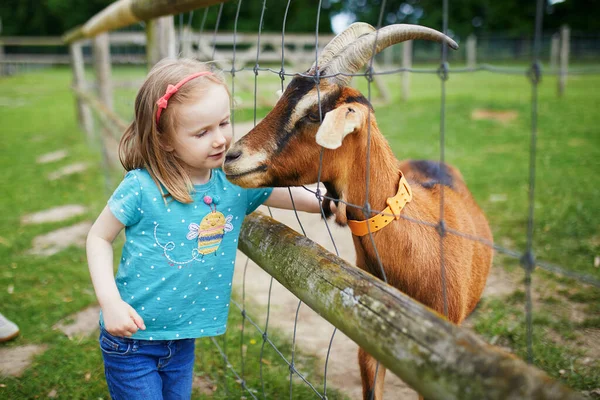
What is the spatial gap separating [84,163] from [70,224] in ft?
10.6

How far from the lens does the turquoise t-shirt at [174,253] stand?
180cm

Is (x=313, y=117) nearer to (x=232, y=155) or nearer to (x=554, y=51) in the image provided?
(x=232, y=155)

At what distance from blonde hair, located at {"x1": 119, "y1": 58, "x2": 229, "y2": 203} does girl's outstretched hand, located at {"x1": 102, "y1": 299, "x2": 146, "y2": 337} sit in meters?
0.41

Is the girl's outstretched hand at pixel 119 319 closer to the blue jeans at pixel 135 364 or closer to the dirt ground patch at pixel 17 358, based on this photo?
the blue jeans at pixel 135 364

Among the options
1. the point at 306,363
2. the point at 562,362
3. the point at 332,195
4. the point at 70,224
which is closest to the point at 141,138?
the point at 332,195

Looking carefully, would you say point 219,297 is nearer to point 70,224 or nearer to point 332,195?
point 332,195

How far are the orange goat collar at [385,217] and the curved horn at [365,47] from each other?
0.45 metres

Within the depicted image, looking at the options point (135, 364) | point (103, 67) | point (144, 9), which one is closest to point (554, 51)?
point (103, 67)

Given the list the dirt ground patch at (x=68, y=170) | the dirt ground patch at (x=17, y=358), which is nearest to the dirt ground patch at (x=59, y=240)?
the dirt ground patch at (x=17, y=358)

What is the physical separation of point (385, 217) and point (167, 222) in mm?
773

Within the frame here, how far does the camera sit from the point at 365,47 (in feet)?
5.98

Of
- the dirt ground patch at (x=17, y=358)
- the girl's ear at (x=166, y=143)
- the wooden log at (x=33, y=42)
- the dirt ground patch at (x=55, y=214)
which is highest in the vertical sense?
the wooden log at (x=33, y=42)

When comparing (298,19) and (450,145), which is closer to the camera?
(450,145)

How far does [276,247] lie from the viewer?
1894mm
